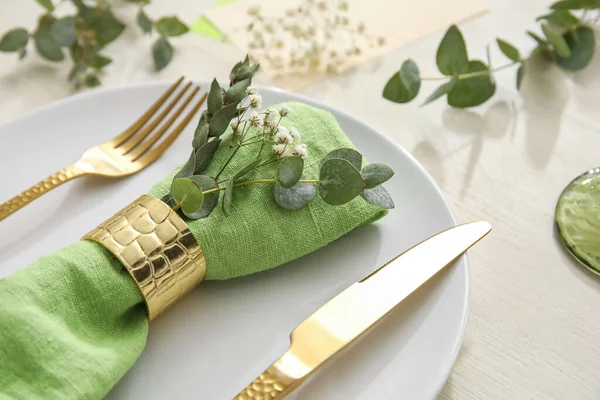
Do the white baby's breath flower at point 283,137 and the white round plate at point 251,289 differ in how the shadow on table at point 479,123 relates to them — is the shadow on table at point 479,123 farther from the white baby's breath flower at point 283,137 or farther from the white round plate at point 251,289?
the white baby's breath flower at point 283,137

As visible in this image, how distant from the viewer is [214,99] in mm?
517

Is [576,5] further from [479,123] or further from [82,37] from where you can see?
[82,37]

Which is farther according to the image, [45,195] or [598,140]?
[598,140]

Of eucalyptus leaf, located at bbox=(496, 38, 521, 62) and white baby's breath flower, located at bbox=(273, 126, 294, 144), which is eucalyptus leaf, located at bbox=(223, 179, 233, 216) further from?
eucalyptus leaf, located at bbox=(496, 38, 521, 62)

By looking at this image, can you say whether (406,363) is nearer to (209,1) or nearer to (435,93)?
(435,93)

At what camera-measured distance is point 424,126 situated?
724 millimetres

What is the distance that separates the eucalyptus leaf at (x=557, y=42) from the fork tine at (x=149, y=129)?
17.5 inches

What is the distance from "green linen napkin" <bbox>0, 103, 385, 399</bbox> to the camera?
39 cm

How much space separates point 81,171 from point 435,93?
15.3 inches

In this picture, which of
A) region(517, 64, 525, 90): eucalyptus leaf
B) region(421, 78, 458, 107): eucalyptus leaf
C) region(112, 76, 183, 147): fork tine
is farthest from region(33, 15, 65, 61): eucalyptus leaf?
region(517, 64, 525, 90): eucalyptus leaf

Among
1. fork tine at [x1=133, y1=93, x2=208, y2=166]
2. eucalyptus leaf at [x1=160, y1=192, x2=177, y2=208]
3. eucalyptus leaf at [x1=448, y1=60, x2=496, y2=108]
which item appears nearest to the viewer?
eucalyptus leaf at [x1=160, y1=192, x2=177, y2=208]

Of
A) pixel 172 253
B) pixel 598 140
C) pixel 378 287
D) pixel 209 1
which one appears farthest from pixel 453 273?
pixel 209 1

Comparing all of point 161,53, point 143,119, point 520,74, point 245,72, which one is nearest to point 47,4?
point 161,53

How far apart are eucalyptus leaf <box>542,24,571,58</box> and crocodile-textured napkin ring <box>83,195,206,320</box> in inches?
21.6
